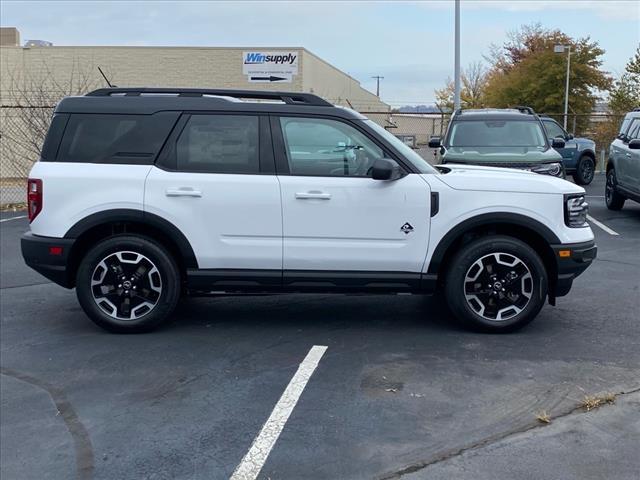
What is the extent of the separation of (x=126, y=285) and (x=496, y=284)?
9.86 ft

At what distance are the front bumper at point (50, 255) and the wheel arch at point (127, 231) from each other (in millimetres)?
48

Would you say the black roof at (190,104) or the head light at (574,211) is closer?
the head light at (574,211)

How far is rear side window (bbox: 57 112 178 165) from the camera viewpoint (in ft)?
19.7

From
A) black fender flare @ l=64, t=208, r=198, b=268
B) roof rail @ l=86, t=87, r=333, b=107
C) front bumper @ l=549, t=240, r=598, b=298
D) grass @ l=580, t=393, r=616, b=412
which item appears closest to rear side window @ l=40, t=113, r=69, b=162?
roof rail @ l=86, t=87, r=333, b=107

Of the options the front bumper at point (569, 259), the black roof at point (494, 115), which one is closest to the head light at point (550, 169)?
the black roof at point (494, 115)

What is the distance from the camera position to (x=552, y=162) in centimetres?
1068

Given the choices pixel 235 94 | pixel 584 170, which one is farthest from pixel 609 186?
pixel 235 94

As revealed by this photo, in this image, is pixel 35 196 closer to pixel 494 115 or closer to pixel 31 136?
pixel 494 115

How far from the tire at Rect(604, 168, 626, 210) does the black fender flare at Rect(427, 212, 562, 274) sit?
323 inches

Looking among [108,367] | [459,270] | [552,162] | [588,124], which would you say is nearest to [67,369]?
[108,367]

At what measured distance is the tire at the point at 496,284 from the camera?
5.88 m

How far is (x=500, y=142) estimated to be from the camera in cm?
1170

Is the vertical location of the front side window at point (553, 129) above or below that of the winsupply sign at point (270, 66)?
below

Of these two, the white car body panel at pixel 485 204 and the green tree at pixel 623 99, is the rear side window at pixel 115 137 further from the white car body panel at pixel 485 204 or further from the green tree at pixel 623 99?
the green tree at pixel 623 99
